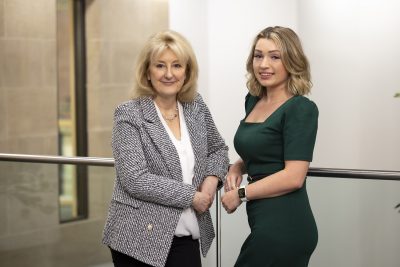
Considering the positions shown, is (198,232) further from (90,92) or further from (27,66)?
(90,92)

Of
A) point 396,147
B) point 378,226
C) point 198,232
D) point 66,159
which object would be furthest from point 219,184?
point 396,147

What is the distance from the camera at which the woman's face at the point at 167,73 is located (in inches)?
106

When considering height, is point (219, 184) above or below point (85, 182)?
above

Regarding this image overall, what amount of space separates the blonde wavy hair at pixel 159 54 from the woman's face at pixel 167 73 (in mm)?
16

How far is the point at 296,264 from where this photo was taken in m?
2.75

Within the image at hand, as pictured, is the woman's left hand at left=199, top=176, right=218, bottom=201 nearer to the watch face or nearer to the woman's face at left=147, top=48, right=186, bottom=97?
the watch face

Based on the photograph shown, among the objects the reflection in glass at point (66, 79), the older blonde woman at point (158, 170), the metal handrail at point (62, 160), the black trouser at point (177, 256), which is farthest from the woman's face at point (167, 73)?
the reflection in glass at point (66, 79)

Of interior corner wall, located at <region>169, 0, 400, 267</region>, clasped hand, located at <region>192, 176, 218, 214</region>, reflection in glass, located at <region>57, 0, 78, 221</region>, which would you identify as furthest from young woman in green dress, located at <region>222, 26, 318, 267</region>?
reflection in glass, located at <region>57, 0, 78, 221</region>

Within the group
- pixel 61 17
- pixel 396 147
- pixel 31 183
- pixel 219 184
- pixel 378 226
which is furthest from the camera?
pixel 61 17

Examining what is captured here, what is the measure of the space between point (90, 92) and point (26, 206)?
3.02m

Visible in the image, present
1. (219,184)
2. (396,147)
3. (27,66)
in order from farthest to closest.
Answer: (27,66) → (396,147) → (219,184)

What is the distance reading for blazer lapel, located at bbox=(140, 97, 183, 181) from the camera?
8.86 ft

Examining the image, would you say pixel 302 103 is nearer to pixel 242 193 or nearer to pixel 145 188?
pixel 242 193

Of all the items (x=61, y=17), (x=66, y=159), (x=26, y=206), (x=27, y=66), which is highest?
(x=61, y=17)
